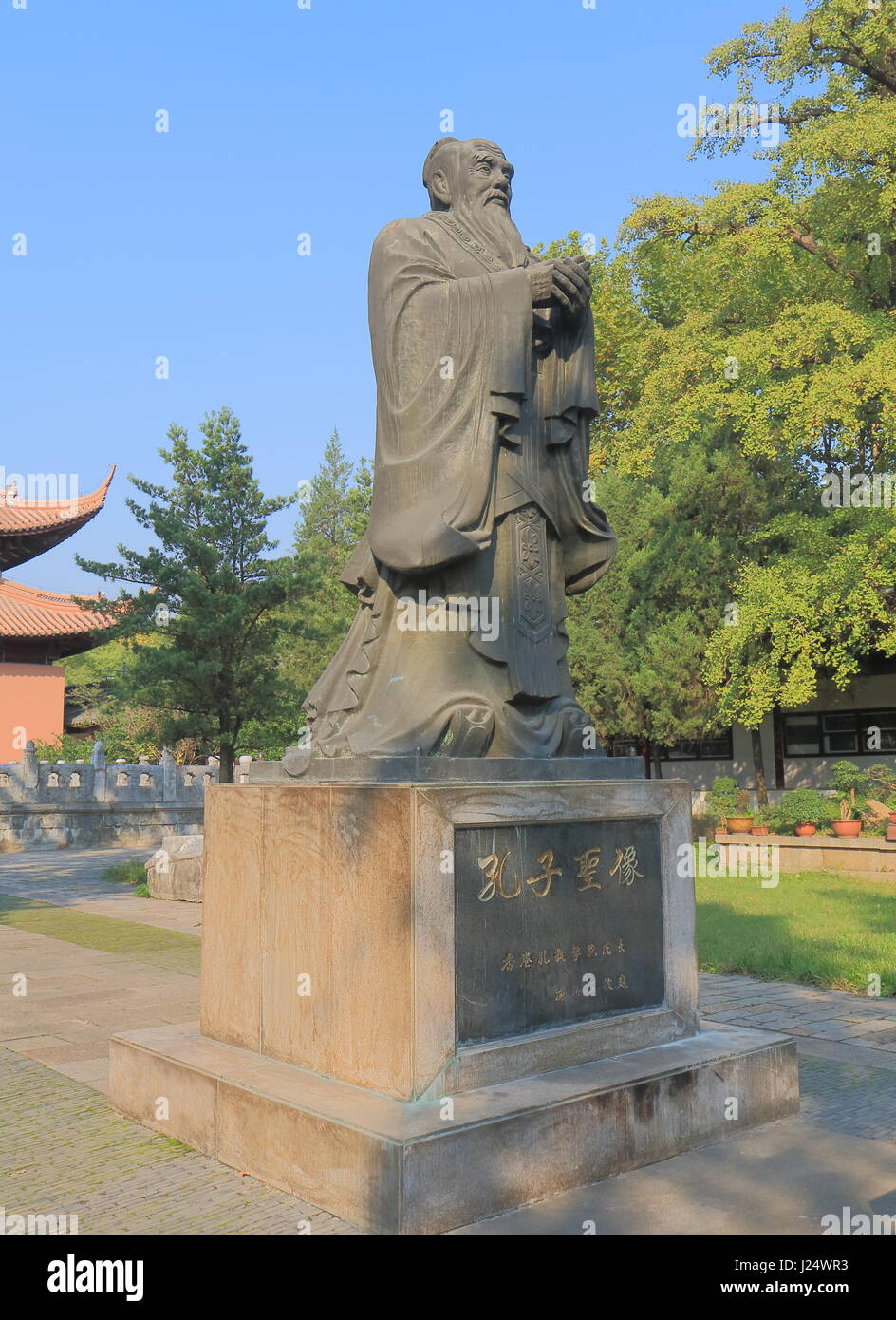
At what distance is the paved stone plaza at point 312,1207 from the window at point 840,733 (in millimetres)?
13865

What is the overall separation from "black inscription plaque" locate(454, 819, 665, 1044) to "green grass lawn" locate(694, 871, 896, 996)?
342 centimetres

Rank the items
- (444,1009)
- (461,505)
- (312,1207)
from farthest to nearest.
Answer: (461,505) < (444,1009) < (312,1207)

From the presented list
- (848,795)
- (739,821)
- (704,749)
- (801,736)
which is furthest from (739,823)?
(704,749)

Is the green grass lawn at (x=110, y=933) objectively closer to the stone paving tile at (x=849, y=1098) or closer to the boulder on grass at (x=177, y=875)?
the boulder on grass at (x=177, y=875)

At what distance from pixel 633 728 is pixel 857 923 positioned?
1016cm

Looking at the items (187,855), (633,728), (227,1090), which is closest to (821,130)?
(633,728)

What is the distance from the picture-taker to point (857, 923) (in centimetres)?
968

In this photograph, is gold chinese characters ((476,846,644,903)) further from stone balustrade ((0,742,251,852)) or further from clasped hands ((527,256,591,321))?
stone balustrade ((0,742,251,852))

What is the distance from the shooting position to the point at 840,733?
68.4 ft

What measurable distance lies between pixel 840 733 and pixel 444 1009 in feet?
61.2

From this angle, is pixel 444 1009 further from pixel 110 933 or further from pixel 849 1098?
pixel 110 933

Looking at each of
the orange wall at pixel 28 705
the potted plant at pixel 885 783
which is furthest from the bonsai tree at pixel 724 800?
the orange wall at pixel 28 705

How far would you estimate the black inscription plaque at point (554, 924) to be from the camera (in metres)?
3.86

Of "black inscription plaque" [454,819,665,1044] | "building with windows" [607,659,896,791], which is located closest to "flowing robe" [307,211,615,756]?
"black inscription plaque" [454,819,665,1044]
